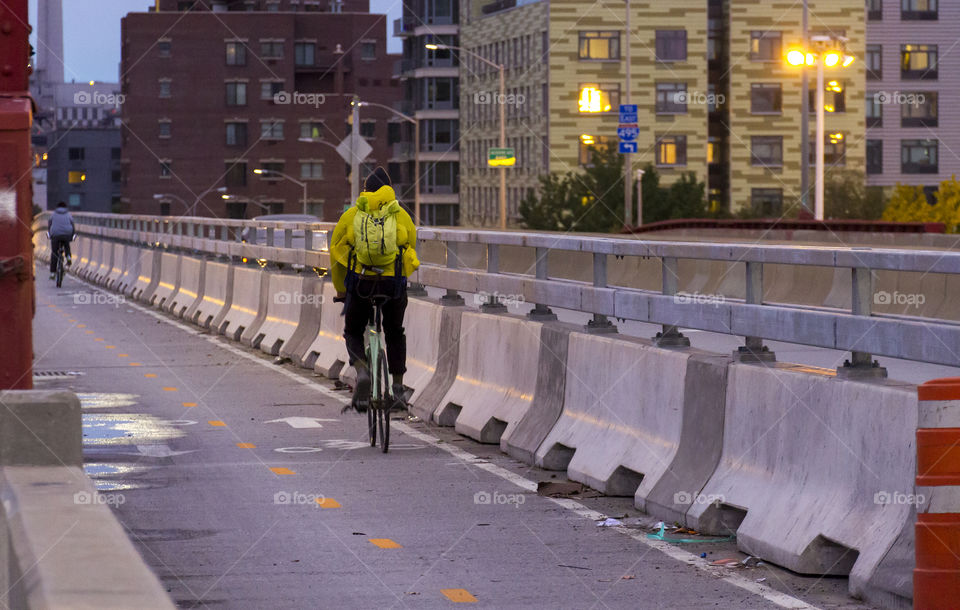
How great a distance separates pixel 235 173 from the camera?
132500 mm

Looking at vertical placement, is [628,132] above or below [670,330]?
above

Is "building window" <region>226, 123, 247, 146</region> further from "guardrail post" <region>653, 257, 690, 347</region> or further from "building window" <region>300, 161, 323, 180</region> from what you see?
"guardrail post" <region>653, 257, 690, 347</region>

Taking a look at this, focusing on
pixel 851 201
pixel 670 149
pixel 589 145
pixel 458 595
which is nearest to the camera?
pixel 458 595

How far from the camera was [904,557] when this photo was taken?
7.36 meters

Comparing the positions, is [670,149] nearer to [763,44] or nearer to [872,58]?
[763,44]

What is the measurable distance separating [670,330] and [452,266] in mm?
5520

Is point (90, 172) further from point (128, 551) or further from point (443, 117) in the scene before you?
point (128, 551)

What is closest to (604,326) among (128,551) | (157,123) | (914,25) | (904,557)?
(904,557)

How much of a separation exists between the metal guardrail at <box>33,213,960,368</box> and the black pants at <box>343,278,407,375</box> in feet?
3.26

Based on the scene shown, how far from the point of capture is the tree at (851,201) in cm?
9050

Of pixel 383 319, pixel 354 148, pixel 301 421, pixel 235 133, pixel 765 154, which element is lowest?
pixel 301 421

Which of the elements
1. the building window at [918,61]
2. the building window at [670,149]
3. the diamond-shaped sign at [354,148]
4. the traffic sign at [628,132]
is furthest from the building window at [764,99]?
the diamond-shaped sign at [354,148]

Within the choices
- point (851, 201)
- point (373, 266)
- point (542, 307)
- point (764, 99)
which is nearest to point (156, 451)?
point (373, 266)

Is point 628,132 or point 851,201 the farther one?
point 851,201
